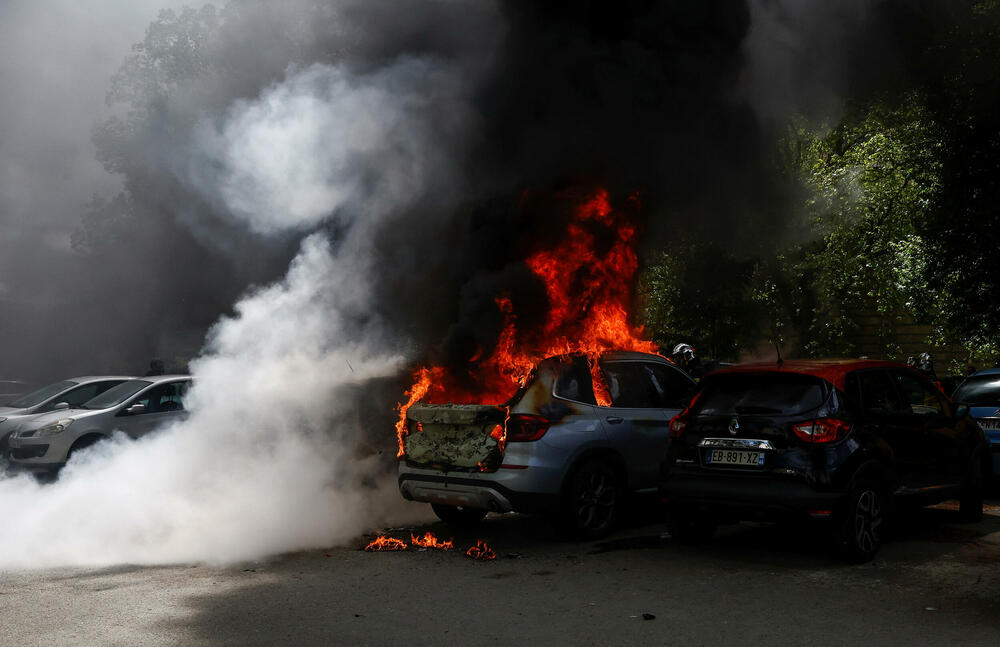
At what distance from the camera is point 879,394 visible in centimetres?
743

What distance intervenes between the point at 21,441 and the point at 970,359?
20.5 m

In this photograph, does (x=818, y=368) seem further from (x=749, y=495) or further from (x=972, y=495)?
(x=972, y=495)

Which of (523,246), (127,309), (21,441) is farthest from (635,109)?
(127,309)

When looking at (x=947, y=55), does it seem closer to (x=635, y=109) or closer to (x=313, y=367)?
(x=635, y=109)

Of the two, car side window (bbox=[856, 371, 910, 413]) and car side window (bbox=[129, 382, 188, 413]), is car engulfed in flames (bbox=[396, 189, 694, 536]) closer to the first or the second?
car side window (bbox=[856, 371, 910, 413])

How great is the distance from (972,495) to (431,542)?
5053mm

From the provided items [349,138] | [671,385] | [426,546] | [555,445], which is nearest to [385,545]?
[426,546]

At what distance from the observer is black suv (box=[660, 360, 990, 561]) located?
6773 millimetres

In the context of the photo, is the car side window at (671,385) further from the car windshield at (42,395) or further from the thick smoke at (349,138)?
the car windshield at (42,395)

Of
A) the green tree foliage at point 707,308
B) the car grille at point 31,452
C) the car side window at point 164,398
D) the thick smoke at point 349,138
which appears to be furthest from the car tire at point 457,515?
the green tree foliage at point 707,308

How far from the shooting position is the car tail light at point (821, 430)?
678 cm

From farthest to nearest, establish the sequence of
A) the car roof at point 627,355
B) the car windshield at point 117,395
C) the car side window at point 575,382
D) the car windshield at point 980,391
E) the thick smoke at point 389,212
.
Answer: the car windshield at point 117,395, the car windshield at point 980,391, the thick smoke at point 389,212, the car roof at point 627,355, the car side window at point 575,382

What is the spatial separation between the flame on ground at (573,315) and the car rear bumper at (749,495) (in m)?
1.26

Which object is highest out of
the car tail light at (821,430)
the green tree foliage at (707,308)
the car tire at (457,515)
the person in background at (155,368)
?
the green tree foliage at (707,308)
